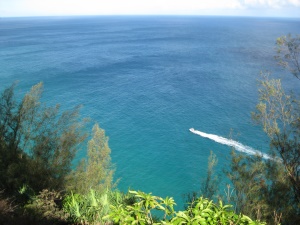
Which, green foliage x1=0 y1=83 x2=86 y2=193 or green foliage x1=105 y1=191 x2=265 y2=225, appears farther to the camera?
green foliage x1=0 y1=83 x2=86 y2=193

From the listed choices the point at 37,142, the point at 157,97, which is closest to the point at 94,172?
the point at 37,142

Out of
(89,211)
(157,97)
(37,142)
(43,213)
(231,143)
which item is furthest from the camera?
(157,97)

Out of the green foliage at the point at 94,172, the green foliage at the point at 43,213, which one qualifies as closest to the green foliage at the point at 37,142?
the green foliage at the point at 94,172

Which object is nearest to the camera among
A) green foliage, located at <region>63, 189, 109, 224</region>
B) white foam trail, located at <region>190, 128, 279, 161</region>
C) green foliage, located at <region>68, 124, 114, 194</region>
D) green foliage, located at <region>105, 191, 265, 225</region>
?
green foliage, located at <region>105, 191, 265, 225</region>

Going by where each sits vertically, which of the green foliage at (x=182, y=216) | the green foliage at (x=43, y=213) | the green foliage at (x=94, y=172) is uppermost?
the green foliage at (x=182, y=216)

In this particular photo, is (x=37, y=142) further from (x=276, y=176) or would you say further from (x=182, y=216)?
(x=182, y=216)

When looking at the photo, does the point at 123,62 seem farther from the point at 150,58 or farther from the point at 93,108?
the point at 93,108

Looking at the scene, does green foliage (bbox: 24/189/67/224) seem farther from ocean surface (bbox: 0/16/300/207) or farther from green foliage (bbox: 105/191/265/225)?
ocean surface (bbox: 0/16/300/207)

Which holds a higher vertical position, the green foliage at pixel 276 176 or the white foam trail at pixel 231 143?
the green foliage at pixel 276 176

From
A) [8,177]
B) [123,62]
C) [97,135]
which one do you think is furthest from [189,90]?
[8,177]

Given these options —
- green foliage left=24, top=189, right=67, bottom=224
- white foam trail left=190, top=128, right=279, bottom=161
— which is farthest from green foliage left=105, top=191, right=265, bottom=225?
white foam trail left=190, top=128, right=279, bottom=161

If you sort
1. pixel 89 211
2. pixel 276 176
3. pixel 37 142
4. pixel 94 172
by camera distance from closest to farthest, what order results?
pixel 89 211, pixel 276 176, pixel 94 172, pixel 37 142

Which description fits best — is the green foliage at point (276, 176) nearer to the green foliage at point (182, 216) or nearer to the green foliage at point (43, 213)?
the green foliage at point (43, 213)

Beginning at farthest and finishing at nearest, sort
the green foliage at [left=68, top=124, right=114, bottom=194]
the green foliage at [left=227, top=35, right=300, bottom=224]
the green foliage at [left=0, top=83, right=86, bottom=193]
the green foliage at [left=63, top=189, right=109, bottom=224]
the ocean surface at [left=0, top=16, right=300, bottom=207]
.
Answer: the ocean surface at [left=0, top=16, right=300, bottom=207], the green foliage at [left=68, top=124, right=114, bottom=194], the green foliage at [left=0, top=83, right=86, bottom=193], the green foliage at [left=227, top=35, right=300, bottom=224], the green foliage at [left=63, top=189, right=109, bottom=224]
